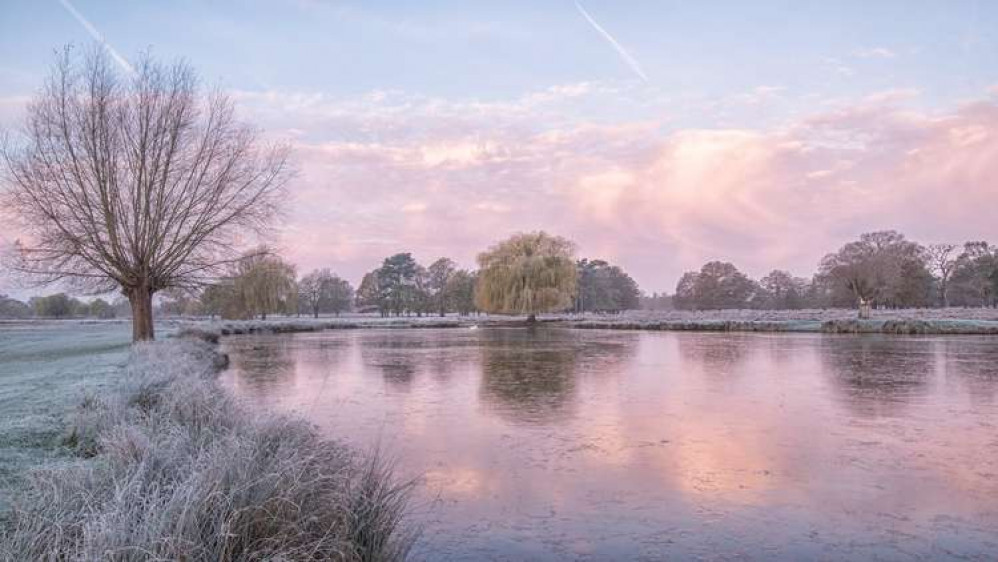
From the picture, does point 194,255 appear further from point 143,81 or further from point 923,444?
point 923,444

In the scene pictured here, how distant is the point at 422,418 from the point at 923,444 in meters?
5.92

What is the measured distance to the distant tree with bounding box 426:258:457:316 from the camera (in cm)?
7950

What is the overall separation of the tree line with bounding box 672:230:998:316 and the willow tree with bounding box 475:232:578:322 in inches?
723

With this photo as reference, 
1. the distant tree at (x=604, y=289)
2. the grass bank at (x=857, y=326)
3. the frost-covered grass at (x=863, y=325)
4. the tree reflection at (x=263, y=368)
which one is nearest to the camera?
the tree reflection at (x=263, y=368)

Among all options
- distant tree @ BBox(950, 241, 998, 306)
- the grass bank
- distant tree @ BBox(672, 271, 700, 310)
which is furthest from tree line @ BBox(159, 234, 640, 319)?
distant tree @ BBox(950, 241, 998, 306)

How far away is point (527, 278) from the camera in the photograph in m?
44.0

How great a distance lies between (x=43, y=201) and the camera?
47.7ft

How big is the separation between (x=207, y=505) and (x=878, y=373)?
14008mm

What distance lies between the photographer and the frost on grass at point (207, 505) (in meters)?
2.63

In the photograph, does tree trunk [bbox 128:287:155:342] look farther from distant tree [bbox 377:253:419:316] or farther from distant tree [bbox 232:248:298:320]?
distant tree [bbox 377:253:419:316]

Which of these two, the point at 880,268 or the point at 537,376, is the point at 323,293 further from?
the point at 537,376

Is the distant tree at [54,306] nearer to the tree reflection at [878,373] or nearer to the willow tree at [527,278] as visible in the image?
the willow tree at [527,278]

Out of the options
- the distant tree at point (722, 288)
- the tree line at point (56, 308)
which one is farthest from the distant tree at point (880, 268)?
the tree line at point (56, 308)

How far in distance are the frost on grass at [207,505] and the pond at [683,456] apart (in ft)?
2.39
